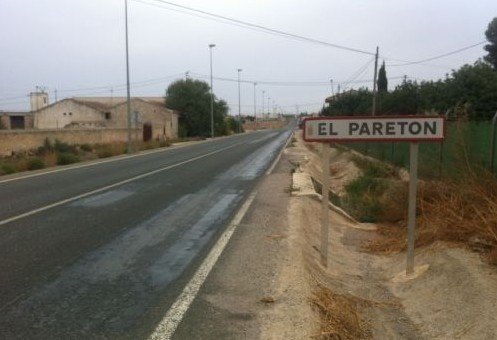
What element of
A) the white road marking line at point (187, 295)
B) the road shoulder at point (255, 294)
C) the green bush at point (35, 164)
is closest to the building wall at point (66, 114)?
the green bush at point (35, 164)

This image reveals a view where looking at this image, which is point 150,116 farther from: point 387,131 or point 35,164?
point 387,131

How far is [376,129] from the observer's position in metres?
7.29

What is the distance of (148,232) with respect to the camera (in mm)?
9797

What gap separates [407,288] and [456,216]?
1378 millimetres

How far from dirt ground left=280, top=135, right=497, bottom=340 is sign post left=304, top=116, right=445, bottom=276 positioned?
52cm

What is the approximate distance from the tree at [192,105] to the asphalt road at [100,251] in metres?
67.6

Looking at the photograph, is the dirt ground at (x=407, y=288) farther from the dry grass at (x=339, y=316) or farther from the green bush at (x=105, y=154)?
the green bush at (x=105, y=154)

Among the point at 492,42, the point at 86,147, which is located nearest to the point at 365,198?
Answer: the point at 86,147

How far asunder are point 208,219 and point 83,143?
34392 mm

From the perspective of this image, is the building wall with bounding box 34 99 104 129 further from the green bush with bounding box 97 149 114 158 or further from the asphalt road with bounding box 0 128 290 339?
the asphalt road with bounding box 0 128 290 339

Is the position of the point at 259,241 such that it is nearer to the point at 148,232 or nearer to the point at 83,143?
the point at 148,232

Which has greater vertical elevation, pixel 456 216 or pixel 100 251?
pixel 456 216

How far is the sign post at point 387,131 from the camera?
7.21m

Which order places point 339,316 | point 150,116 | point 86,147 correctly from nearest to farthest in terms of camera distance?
1. point 339,316
2. point 86,147
3. point 150,116
